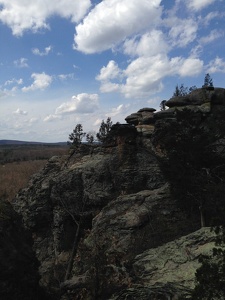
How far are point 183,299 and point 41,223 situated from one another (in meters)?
22.4

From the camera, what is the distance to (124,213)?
770 inches

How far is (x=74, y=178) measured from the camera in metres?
26.7

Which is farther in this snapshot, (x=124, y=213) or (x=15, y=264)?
(x=124, y=213)

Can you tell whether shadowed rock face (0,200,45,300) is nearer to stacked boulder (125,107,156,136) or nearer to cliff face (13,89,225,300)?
cliff face (13,89,225,300)

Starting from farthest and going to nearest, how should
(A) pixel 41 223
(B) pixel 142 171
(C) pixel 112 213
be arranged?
(A) pixel 41 223 → (B) pixel 142 171 → (C) pixel 112 213

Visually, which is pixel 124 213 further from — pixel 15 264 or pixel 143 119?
pixel 143 119

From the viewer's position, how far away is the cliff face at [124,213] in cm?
1078

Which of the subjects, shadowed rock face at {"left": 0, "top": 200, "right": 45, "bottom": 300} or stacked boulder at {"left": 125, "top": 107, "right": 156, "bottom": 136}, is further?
stacked boulder at {"left": 125, "top": 107, "right": 156, "bottom": 136}

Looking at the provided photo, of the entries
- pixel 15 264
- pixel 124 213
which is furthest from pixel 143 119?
pixel 15 264

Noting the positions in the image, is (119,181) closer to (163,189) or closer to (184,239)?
(163,189)

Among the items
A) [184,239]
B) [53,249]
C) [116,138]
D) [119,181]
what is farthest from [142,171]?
[184,239]

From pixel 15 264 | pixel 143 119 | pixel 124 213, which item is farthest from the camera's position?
pixel 143 119

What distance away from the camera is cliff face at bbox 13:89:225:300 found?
10.8 meters

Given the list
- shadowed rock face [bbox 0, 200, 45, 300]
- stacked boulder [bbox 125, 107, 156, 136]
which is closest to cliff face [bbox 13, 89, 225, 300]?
stacked boulder [bbox 125, 107, 156, 136]
